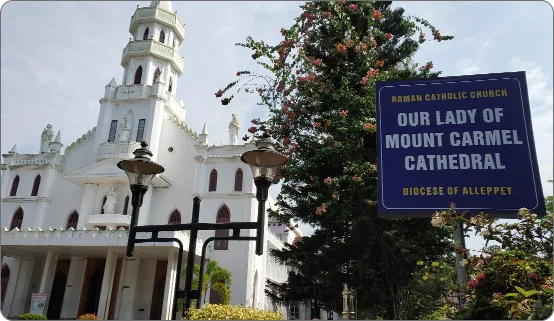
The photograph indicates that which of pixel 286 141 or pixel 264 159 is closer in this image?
pixel 264 159

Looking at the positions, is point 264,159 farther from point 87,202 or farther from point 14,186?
point 14,186

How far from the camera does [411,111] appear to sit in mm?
7457

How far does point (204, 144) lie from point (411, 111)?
1915 cm

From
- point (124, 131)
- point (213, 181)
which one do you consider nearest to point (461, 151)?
point (213, 181)

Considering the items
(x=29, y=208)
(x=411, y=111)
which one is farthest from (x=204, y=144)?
(x=411, y=111)

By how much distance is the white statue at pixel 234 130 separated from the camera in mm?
26828

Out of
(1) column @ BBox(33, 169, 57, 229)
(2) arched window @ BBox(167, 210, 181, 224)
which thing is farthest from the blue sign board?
(1) column @ BBox(33, 169, 57, 229)

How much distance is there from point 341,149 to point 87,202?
18.1 m

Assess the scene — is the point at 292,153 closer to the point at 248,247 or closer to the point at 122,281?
the point at 248,247

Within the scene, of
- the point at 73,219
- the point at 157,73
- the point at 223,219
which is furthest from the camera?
the point at 157,73

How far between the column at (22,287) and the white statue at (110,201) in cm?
581

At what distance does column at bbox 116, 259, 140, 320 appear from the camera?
22.4 m

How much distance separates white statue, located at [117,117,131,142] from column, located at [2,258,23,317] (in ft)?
29.6

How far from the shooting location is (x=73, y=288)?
926 inches
